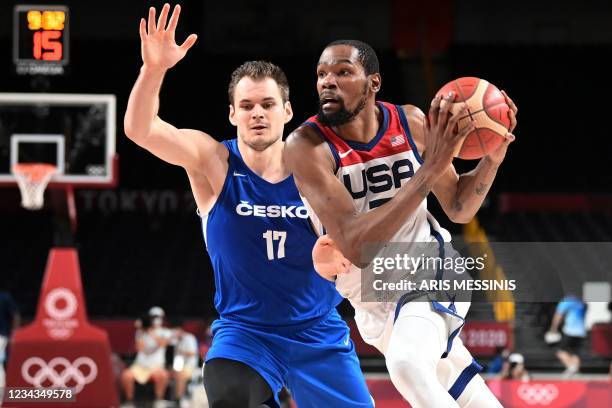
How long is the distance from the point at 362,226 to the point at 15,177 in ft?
29.4

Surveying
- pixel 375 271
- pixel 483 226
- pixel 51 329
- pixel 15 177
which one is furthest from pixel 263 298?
pixel 483 226

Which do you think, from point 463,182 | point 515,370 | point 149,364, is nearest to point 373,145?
point 463,182

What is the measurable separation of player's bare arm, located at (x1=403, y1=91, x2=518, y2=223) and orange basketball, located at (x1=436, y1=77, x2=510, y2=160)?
4 cm

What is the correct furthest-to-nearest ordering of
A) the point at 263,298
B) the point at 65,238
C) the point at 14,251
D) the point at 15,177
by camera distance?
1. the point at 14,251
2. the point at 65,238
3. the point at 15,177
4. the point at 263,298

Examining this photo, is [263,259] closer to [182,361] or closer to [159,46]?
[159,46]

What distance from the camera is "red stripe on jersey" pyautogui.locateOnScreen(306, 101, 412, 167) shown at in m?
3.97

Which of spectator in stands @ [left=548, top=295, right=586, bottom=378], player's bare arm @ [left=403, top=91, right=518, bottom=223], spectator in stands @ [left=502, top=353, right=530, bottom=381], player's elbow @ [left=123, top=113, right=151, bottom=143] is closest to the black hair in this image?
player's bare arm @ [left=403, top=91, right=518, bottom=223]

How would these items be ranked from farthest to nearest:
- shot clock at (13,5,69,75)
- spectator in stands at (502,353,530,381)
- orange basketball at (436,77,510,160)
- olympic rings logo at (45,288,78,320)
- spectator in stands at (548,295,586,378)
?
spectator in stands at (548,295,586,378) → spectator in stands at (502,353,530,381) → olympic rings logo at (45,288,78,320) → shot clock at (13,5,69,75) → orange basketball at (436,77,510,160)

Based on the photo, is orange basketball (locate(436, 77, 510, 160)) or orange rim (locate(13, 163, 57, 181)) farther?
orange rim (locate(13, 163, 57, 181))

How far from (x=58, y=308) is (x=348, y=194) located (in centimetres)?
807

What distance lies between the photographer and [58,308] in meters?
11.2

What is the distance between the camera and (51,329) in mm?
11102

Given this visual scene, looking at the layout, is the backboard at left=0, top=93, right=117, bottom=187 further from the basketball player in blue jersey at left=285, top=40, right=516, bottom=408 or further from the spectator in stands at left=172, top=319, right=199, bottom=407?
the basketball player in blue jersey at left=285, top=40, right=516, bottom=408

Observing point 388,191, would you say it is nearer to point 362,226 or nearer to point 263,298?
point 362,226
